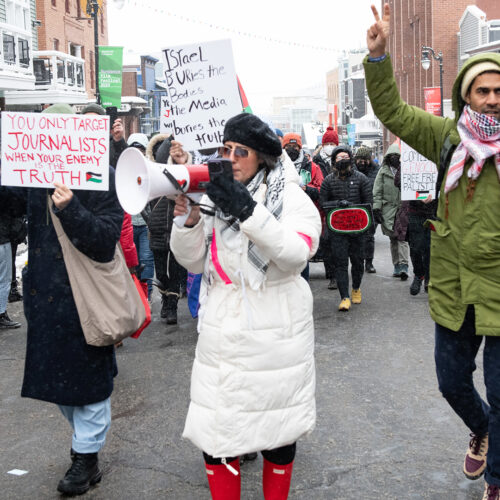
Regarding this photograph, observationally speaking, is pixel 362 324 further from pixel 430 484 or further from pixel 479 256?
pixel 479 256

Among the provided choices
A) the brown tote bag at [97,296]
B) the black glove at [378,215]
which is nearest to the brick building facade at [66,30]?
the black glove at [378,215]

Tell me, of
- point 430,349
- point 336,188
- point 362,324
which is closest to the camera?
point 430,349

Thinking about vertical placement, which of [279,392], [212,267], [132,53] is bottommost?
[279,392]

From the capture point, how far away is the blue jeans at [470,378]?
3.38m

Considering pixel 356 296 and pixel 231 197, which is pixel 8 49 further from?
pixel 231 197

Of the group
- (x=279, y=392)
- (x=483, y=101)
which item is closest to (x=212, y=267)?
(x=279, y=392)

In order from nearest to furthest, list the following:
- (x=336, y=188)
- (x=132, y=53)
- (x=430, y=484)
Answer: (x=430, y=484), (x=336, y=188), (x=132, y=53)

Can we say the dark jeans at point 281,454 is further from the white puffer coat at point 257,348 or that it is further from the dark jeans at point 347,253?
the dark jeans at point 347,253

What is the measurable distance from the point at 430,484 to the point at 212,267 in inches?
66.3

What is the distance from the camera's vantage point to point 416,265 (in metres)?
9.46

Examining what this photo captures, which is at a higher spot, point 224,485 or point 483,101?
point 483,101

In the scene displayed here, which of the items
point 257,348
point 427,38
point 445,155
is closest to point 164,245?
point 445,155

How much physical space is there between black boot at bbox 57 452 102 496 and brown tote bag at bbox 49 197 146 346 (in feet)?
2.04

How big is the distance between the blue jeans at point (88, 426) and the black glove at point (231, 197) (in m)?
1.57
